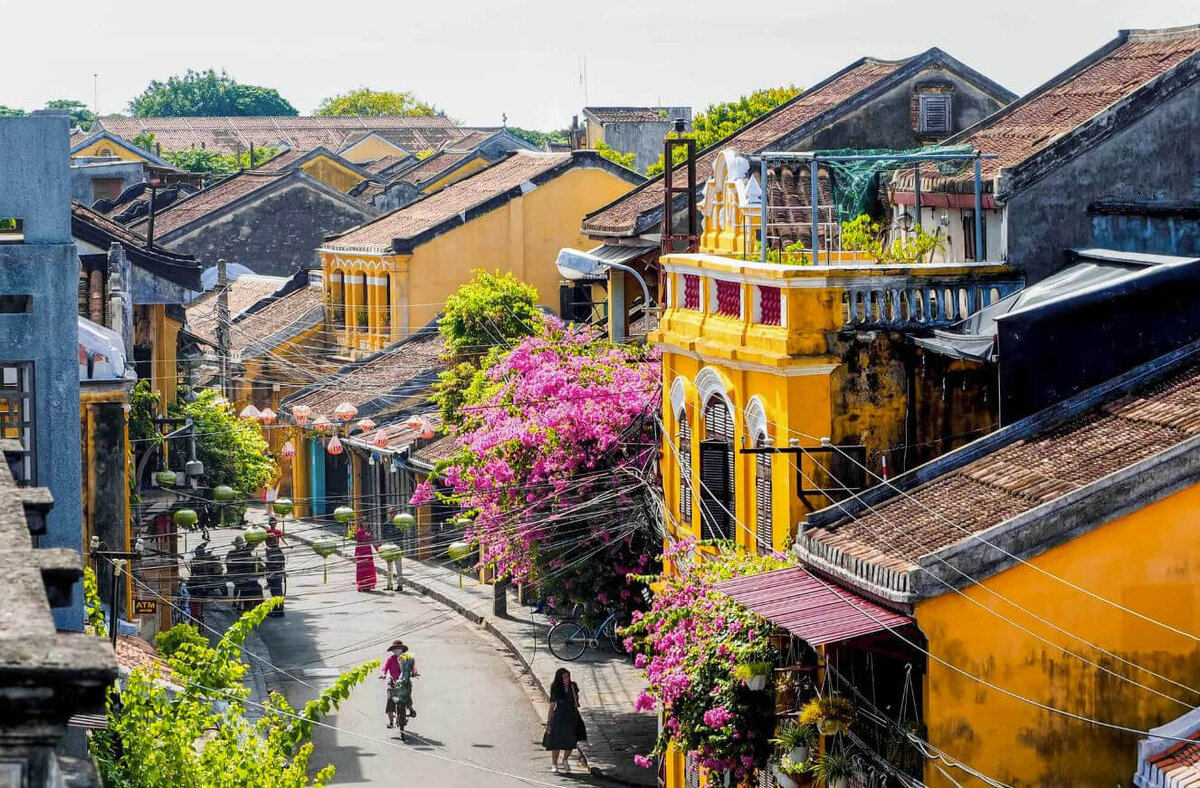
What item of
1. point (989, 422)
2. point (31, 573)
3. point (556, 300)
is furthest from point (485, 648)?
point (31, 573)

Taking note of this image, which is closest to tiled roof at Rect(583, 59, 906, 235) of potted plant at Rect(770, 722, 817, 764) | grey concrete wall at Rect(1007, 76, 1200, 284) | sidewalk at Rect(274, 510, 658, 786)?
sidewalk at Rect(274, 510, 658, 786)

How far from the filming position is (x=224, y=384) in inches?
1606

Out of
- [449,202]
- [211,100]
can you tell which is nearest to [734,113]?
[449,202]

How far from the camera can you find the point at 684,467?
23.1 m

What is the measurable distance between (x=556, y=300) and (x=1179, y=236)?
26.7 meters

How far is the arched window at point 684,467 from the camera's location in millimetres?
22859

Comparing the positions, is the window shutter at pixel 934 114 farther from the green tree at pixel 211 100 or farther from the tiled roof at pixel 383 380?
the green tree at pixel 211 100

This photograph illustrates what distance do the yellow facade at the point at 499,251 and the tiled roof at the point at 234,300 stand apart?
902 centimetres

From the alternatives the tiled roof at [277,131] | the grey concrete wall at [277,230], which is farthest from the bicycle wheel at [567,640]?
the tiled roof at [277,131]

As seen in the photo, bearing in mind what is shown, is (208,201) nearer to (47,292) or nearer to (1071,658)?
(47,292)

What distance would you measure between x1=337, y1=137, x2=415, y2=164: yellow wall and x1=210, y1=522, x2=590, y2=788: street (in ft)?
181

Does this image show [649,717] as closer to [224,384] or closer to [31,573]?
[224,384]

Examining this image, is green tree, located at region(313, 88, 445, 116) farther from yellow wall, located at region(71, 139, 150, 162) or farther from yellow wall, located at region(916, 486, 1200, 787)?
yellow wall, located at region(916, 486, 1200, 787)

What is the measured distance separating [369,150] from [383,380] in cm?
5235
